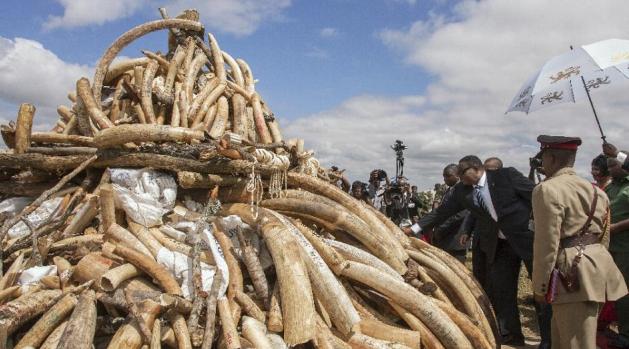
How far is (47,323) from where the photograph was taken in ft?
9.18

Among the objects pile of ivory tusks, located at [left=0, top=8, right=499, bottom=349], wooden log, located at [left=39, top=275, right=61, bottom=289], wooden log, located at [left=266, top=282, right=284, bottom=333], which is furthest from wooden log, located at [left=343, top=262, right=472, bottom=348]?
wooden log, located at [left=39, top=275, right=61, bottom=289]

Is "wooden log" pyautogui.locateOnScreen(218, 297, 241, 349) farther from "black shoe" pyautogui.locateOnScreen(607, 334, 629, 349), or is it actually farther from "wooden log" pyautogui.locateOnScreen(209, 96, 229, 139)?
→ "black shoe" pyautogui.locateOnScreen(607, 334, 629, 349)

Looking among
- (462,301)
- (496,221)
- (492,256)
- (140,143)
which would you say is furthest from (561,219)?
(140,143)

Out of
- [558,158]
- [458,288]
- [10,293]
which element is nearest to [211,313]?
[10,293]

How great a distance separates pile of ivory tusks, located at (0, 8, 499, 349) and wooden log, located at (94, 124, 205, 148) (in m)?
0.01

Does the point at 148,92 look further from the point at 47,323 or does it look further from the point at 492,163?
the point at 492,163

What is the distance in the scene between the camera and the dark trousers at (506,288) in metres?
5.32

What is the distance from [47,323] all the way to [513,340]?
4570mm

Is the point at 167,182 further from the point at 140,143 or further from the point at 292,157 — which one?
the point at 292,157

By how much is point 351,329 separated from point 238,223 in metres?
1.21

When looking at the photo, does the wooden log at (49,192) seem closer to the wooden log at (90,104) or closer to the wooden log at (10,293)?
the wooden log at (90,104)

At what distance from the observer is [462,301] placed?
4086 mm

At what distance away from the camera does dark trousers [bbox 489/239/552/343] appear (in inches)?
209

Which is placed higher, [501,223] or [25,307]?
[501,223]
